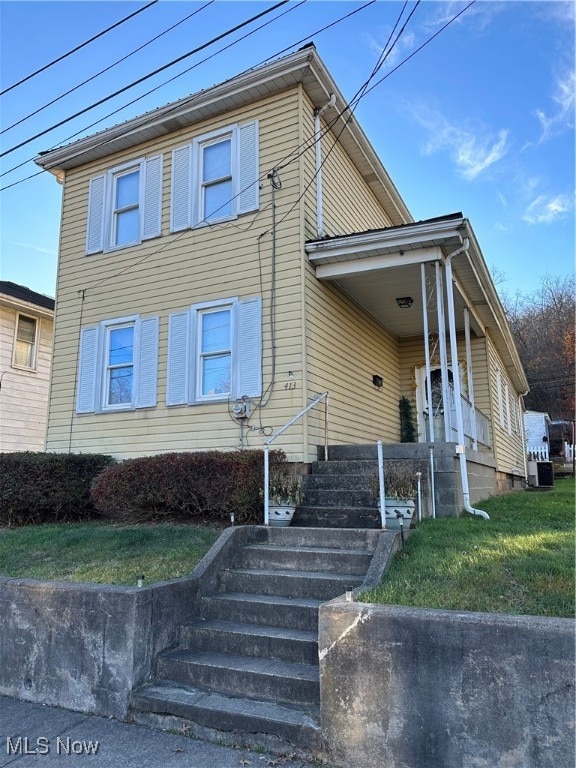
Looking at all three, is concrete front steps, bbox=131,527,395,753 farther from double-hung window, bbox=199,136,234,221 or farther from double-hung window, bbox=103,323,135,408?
double-hung window, bbox=199,136,234,221

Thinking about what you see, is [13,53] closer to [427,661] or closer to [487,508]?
[427,661]

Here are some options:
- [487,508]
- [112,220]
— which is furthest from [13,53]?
[487,508]

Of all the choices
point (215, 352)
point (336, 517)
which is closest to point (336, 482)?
point (336, 517)

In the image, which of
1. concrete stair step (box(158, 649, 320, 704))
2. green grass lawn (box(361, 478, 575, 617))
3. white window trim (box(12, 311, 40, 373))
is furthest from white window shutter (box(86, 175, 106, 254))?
concrete stair step (box(158, 649, 320, 704))

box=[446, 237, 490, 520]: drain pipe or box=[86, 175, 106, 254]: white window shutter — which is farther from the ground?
box=[86, 175, 106, 254]: white window shutter

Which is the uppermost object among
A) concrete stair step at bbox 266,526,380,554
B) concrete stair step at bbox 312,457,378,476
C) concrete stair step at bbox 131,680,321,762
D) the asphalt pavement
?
concrete stair step at bbox 312,457,378,476

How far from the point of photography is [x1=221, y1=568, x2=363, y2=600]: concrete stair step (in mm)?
4520

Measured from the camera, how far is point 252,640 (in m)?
4.09

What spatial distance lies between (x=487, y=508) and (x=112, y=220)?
8.71m

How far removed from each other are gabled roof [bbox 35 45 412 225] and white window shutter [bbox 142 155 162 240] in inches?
23.0

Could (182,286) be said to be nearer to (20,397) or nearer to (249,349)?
(249,349)

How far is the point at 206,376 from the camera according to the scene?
8.92m

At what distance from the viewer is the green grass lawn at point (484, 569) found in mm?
3449

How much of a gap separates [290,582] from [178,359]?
528 centimetres
